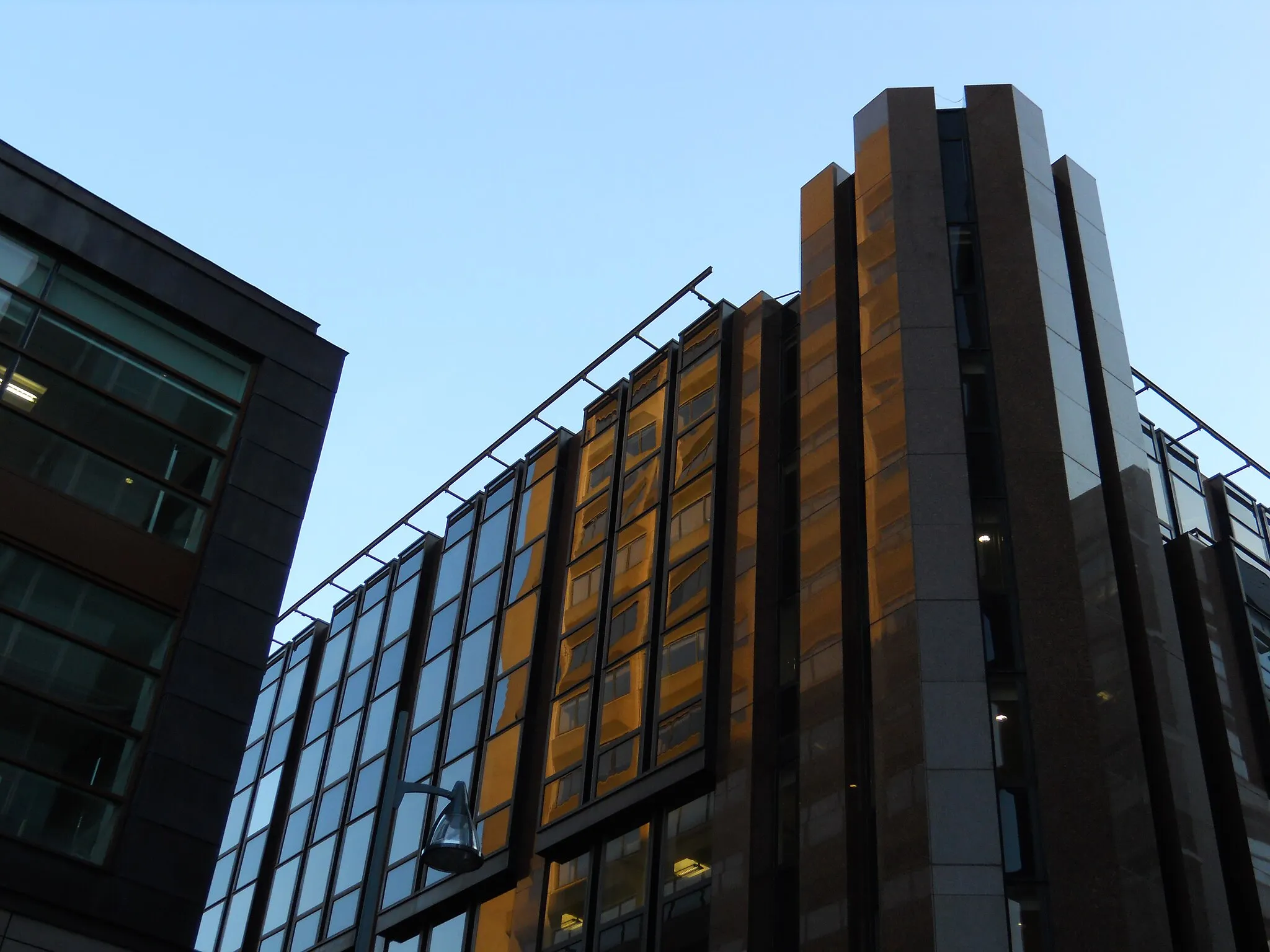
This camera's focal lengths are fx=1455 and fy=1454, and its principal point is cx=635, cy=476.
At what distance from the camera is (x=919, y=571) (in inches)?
1097

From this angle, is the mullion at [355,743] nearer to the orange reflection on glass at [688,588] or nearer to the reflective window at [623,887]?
the reflective window at [623,887]

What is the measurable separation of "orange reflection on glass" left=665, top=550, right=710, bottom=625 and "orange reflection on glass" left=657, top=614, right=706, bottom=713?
42cm

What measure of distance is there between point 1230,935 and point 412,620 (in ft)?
92.6

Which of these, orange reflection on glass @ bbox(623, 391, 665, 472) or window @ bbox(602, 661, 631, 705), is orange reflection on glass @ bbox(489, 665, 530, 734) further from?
orange reflection on glass @ bbox(623, 391, 665, 472)

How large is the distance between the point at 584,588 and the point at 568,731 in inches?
165

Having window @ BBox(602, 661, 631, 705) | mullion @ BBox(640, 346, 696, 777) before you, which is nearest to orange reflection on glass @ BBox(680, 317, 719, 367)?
mullion @ BBox(640, 346, 696, 777)

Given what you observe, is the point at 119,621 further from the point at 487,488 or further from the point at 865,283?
the point at 487,488

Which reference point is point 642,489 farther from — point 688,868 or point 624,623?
point 688,868

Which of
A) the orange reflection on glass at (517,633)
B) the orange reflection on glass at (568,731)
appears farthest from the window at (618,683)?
the orange reflection on glass at (517,633)

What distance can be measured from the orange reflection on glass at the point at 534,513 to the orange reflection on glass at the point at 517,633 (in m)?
2.31

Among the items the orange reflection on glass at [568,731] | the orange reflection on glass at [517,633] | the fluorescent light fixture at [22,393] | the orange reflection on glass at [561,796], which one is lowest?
the orange reflection on glass at [561,796]

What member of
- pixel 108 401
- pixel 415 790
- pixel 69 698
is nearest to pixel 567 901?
pixel 69 698

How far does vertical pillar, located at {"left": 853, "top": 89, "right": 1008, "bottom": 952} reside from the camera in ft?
80.4

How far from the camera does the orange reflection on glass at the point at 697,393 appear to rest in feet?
125
